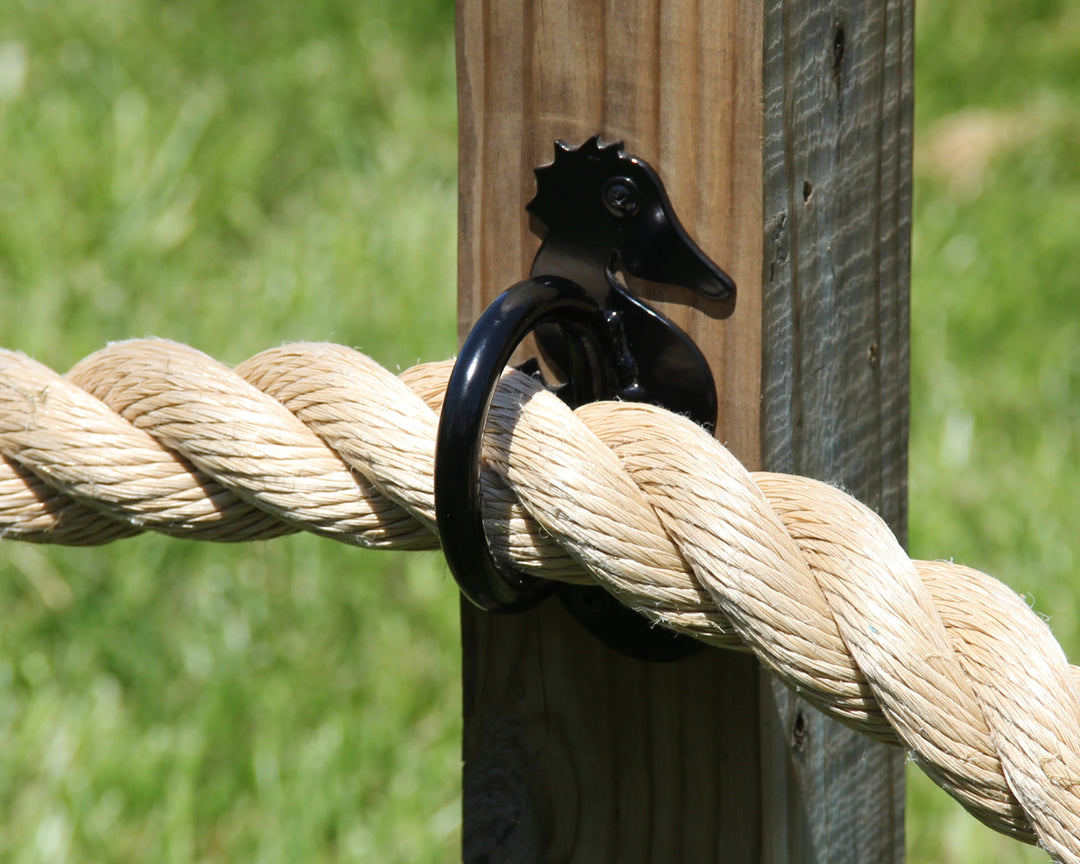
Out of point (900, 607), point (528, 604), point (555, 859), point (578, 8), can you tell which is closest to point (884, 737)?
point (900, 607)

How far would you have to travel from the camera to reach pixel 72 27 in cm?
276

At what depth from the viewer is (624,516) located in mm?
637

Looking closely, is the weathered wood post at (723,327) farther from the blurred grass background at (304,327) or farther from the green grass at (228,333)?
the blurred grass background at (304,327)

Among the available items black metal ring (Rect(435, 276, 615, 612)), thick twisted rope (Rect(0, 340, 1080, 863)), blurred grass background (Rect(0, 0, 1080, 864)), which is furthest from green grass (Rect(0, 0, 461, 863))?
black metal ring (Rect(435, 276, 615, 612))

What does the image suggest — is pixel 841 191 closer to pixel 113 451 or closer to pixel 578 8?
pixel 578 8

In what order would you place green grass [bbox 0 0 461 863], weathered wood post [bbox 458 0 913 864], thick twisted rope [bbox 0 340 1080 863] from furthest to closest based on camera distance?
green grass [bbox 0 0 461 863] < weathered wood post [bbox 458 0 913 864] < thick twisted rope [bbox 0 340 1080 863]

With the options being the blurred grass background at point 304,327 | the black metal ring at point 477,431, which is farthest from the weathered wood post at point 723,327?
the blurred grass background at point 304,327

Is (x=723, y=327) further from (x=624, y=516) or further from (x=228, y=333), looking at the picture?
(x=228, y=333)

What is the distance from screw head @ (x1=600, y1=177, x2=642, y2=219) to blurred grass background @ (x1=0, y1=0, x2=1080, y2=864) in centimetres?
105

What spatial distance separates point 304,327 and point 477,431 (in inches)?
63.9

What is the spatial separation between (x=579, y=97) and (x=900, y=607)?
1.07 ft

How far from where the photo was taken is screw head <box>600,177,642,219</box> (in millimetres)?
724

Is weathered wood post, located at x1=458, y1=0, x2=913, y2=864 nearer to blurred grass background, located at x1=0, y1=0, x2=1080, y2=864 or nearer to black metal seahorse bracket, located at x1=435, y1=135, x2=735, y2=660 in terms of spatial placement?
black metal seahorse bracket, located at x1=435, y1=135, x2=735, y2=660

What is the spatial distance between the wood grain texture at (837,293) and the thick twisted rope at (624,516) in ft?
0.39
